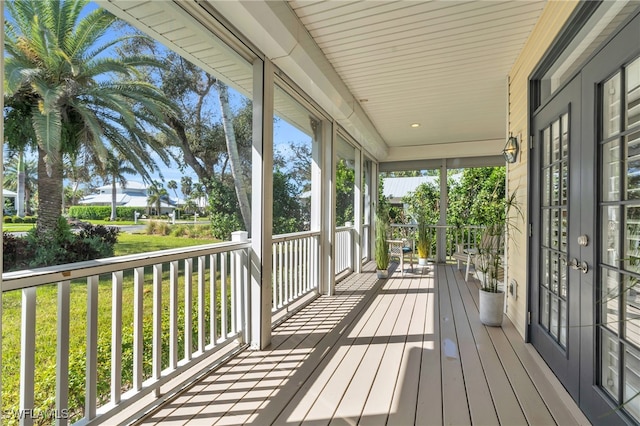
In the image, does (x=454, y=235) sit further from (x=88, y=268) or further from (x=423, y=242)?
(x=88, y=268)

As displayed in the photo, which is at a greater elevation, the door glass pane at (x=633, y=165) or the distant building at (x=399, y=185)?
the distant building at (x=399, y=185)

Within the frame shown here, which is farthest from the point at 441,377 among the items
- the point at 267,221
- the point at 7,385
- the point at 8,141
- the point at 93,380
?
the point at 8,141

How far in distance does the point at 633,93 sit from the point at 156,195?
A: 2.60 meters

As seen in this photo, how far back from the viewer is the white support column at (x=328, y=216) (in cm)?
428

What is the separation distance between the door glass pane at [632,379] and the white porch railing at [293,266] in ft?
8.45

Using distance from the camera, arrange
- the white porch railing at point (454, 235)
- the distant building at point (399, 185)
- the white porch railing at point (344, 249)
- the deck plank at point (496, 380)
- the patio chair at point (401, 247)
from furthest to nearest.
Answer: the distant building at point (399, 185) < the white porch railing at point (454, 235) < the patio chair at point (401, 247) < the white porch railing at point (344, 249) < the deck plank at point (496, 380)

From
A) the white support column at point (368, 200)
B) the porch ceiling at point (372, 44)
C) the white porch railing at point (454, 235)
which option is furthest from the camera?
the white support column at point (368, 200)

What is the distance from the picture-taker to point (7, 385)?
1.46 meters

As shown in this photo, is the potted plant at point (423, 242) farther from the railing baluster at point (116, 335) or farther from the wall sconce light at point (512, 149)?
the railing baluster at point (116, 335)

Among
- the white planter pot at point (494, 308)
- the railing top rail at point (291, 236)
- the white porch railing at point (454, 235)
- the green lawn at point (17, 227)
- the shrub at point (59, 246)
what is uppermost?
the green lawn at point (17, 227)

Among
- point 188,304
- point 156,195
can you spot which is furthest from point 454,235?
point 156,195

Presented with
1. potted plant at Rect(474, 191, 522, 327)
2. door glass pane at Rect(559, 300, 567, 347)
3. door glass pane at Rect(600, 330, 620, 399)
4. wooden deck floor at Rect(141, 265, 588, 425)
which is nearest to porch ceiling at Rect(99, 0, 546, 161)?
potted plant at Rect(474, 191, 522, 327)

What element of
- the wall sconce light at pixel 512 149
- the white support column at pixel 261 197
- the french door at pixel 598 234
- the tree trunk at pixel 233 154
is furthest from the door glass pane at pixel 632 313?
the tree trunk at pixel 233 154

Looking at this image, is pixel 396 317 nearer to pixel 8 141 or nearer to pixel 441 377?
pixel 441 377
